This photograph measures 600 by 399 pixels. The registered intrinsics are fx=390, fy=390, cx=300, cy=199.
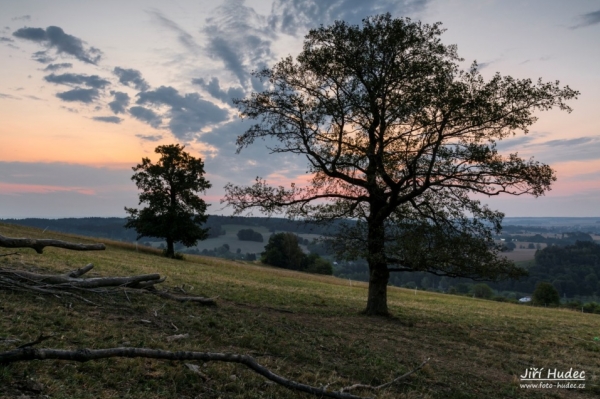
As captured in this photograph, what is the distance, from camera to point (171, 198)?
47281 millimetres

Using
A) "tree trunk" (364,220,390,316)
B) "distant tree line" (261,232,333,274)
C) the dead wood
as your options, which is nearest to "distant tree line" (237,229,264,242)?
"distant tree line" (261,232,333,274)

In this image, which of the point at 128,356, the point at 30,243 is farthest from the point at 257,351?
the point at 30,243

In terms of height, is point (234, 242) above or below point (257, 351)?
below

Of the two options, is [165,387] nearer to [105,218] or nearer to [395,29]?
[395,29]

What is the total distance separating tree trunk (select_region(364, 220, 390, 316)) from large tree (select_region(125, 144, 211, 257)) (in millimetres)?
33166

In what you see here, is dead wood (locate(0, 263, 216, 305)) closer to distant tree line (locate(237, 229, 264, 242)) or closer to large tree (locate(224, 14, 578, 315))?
large tree (locate(224, 14, 578, 315))

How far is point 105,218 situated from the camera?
518 feet

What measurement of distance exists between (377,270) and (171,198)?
35966 millimetres

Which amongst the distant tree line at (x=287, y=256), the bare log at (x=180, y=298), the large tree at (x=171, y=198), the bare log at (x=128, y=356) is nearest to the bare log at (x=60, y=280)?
the bare log at (x=180, y=298)

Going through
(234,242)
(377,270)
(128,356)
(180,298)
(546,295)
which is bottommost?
(546,295)

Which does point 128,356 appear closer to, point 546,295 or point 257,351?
point 257,351

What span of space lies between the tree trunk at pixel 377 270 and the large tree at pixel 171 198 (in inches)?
1306

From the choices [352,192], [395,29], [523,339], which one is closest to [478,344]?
[523,339]

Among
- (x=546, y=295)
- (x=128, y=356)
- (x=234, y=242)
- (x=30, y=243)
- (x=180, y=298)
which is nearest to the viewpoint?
(x=128, y=356)
